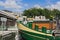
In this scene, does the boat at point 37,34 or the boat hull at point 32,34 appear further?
the boat hull at point 32,34

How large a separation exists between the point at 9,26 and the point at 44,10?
173 feet

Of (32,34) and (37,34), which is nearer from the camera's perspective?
(37,34)

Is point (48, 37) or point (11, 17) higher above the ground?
point (11, 17)

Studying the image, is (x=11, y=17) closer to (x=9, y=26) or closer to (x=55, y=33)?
(x=9, y=26)

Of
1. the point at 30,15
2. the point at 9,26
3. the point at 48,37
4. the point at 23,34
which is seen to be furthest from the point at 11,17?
the point at 30,15

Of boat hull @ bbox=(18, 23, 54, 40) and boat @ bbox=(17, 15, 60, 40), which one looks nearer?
boat @ bbox=(17, 15, 60, 40)

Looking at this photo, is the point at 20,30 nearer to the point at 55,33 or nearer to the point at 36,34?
the point at 36,34

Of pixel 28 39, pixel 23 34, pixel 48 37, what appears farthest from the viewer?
pixel 23 34

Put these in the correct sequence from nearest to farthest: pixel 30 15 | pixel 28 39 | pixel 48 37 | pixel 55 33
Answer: pixel 55 33 < pixel 48 37 < pixel 28 39 < pixel 30 15

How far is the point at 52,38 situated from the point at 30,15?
178 feet

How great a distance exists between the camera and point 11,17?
15.2 metres

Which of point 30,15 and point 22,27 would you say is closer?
point 22,27

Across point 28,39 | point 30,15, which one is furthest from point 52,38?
point 30,15

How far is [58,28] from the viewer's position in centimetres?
1152
